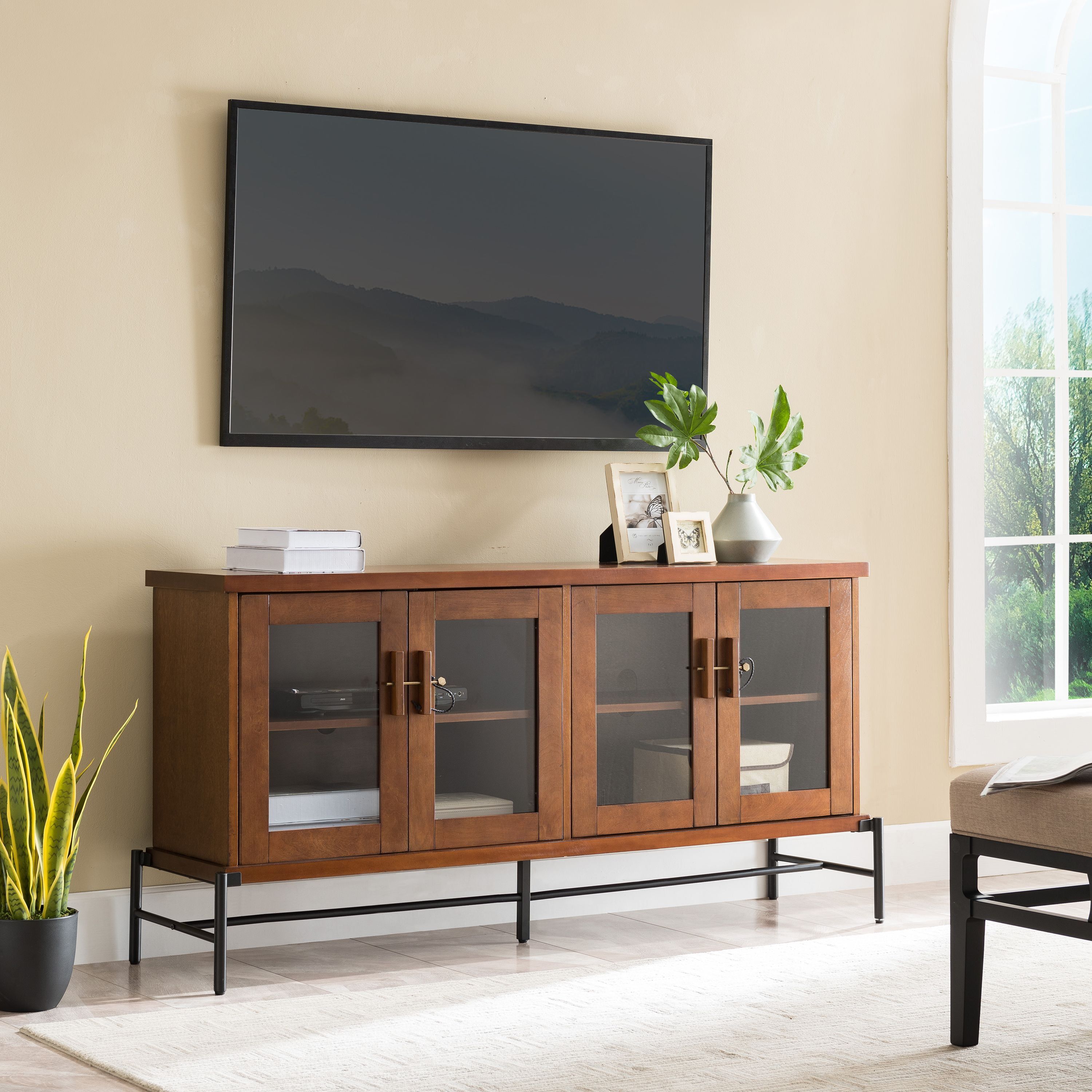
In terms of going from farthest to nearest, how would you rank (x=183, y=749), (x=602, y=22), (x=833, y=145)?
1. (x=833, y=145)
2. (x=602, y=22)
3. (x=183, y=749)

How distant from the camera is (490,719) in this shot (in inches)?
133

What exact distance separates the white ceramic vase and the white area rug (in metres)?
0.91

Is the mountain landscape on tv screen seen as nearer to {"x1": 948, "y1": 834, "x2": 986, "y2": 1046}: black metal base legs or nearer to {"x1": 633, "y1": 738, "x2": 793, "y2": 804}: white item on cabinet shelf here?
{"x1": 633, "y1": 738, "x2": 793, "y2": 804}: white item on cabinet shelf

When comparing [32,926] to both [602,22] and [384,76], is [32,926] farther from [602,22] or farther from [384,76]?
[602,22]

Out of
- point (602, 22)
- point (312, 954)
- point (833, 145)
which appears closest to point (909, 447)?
point (833, 145)

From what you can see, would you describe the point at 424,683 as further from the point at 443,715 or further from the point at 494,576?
the point at 494,576

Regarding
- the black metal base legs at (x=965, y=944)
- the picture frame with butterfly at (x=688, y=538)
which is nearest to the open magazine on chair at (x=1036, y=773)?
the black metal base legs at (x=965, y=944)

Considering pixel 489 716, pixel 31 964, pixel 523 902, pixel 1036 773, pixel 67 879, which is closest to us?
pixel 1036 773

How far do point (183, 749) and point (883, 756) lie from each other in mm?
1944

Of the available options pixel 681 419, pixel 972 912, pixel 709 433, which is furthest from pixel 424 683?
pixel 972 912

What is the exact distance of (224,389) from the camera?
11.6 ft

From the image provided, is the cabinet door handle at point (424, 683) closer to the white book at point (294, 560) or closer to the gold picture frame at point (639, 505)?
the white book at point (294, 560)

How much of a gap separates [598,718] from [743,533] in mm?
582

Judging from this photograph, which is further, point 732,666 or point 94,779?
point 732,666
